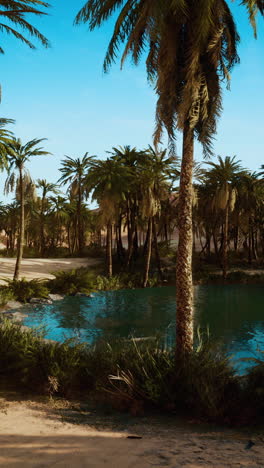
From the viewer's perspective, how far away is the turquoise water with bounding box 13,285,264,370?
15797 mm

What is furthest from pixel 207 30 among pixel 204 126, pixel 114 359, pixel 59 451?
pixel 59 451

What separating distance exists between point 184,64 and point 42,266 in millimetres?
33872

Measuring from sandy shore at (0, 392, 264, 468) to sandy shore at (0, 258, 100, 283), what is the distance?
28729mm

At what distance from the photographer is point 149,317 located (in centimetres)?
2039

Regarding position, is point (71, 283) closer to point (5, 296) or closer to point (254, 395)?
point (5, 296)

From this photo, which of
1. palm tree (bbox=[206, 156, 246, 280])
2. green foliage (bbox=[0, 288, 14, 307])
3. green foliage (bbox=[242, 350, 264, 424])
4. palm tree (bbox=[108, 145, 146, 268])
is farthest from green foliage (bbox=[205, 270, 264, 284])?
green foliage (bbox=[242, 350, 264, 424])

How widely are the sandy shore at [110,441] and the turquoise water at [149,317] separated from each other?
4.31 metres

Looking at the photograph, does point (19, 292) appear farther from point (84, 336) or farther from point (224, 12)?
point (224, 12)

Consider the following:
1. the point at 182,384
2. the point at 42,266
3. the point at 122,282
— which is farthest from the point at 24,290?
the point at 182,384

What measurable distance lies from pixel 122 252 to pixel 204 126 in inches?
1361

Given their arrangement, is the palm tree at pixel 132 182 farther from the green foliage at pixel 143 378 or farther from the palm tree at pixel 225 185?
the green foliage at pixel 143 378

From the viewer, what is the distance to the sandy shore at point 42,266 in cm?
3662

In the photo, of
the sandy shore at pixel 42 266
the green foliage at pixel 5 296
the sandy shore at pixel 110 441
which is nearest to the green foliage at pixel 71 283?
the green foliage at pixel 5 296

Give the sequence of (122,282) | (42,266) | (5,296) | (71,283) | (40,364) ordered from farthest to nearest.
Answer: (42,266) → (122,282) → (71,283) → (5,296) → (40,364)
